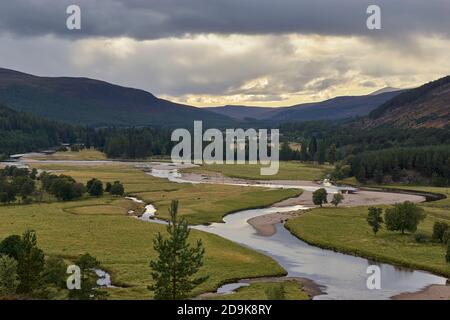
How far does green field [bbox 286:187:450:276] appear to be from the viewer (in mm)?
75750

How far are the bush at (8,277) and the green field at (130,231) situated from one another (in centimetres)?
1043

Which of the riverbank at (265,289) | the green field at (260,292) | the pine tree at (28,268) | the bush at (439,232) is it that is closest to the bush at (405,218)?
the bush at (439,232)

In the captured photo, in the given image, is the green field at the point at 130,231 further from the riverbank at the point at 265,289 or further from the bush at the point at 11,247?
the bush at the point at 11,247

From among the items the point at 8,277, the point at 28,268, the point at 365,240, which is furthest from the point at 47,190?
the point at 8,277

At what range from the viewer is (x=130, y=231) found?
95.3 meters

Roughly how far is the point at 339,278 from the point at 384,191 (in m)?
111

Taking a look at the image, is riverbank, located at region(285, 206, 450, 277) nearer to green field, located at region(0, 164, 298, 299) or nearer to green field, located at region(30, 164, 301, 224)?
green field, located at region(0, 164, 298, 299)

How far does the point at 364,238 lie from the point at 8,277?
2373 inches

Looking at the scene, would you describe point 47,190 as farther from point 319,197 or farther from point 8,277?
point 8,277

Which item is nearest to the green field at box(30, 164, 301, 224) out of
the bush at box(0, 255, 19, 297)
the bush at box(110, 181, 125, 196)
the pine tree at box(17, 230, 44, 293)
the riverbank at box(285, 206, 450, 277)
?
the bush at box(110, 181, 125, 196)

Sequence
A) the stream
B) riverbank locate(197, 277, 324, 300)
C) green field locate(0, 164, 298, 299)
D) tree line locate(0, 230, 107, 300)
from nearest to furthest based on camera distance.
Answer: tree line locate(0, 230, 107, 300) → riverbank locate(197, 277, 324, 300) → the stream → green field locate(0, 164, 298, 299)

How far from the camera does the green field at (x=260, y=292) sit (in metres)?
56.8

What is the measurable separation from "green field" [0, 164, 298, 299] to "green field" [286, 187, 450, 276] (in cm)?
1627
